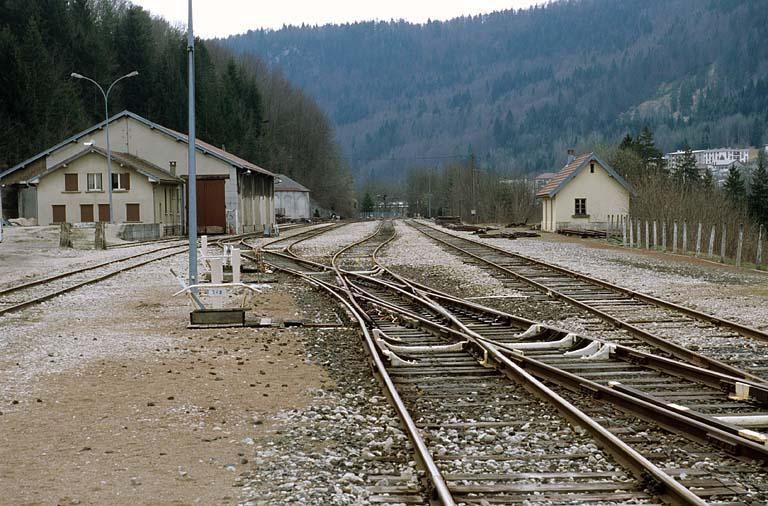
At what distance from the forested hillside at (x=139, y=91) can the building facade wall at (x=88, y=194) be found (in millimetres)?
13653

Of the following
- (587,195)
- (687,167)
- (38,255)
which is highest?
(687,167)

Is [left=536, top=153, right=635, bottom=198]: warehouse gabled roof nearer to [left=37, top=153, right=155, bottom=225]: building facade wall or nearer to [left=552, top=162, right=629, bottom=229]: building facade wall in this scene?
[left=552, top=162, right=629, bottom=229]: building facade wall

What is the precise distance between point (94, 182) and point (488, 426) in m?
47.0

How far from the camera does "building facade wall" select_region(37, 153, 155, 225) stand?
49219 millimetres

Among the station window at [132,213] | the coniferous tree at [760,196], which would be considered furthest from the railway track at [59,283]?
the coniferous tree at [760,196]

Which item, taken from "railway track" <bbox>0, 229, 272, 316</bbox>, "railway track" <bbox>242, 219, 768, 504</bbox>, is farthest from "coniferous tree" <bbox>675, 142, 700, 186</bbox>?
"railway track" <bbox>242, 219, 768, 504</bbox>

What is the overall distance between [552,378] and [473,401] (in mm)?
1248

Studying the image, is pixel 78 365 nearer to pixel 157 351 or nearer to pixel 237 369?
pixel 157 351

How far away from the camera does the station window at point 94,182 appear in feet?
164

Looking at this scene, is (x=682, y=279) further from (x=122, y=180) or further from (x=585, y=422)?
(x=122, y=180)

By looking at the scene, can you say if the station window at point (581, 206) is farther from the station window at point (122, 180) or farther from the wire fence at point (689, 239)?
the station window at point (122, 180)

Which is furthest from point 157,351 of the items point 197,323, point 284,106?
point 284,106

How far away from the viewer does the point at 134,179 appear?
161 ft

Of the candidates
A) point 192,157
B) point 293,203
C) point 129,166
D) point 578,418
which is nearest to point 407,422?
point 578,418
